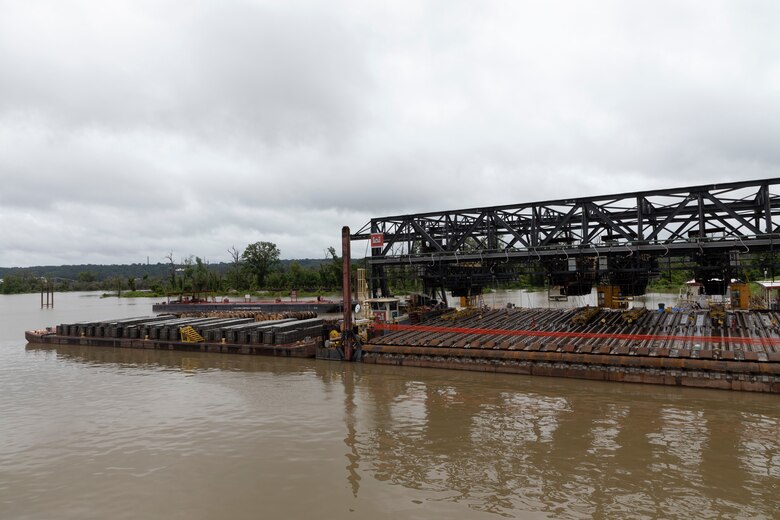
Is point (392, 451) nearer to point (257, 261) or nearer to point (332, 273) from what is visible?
point (332, 273)

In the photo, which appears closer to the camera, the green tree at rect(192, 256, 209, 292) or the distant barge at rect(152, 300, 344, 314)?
the distant barge at rect(152, 300, 344, 314)

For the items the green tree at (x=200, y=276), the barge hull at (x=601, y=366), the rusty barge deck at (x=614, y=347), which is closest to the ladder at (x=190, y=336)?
the rusty barge deck at (x=614, y=347)

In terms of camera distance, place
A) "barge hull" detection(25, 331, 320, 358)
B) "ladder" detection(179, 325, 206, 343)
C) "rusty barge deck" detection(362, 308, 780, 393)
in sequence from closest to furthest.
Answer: "rusty barge deck" detection(362, 308, 780, 393)
"barge hull" detection(25, 331, 320, 358)
"ladder" detection(179, 325, 206, 343)

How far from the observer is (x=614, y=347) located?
20.1m

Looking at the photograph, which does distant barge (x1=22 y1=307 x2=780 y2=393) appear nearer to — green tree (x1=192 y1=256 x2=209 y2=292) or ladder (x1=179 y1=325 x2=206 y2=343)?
ladder (x1=179 y1=325 x2=206 y2=343)

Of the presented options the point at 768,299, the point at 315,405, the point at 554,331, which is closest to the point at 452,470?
the point at 315,405

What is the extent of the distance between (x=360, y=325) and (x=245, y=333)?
335 inches

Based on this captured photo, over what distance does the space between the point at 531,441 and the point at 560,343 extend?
34.4 ft

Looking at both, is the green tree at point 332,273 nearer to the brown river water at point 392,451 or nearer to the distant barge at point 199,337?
the distant barge at point 199,337

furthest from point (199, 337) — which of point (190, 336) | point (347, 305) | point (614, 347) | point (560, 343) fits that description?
point (614, 347)

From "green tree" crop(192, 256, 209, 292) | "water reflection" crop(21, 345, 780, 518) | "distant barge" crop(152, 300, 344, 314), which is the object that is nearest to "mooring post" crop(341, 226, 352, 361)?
"water reflection" crop(21, 345, 780, 518)

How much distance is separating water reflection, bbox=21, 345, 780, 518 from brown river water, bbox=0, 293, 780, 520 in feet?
0.18

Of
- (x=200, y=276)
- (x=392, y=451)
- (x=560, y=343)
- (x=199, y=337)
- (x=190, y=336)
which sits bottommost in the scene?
(x=392, y=451)

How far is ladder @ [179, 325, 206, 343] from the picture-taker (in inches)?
1234
